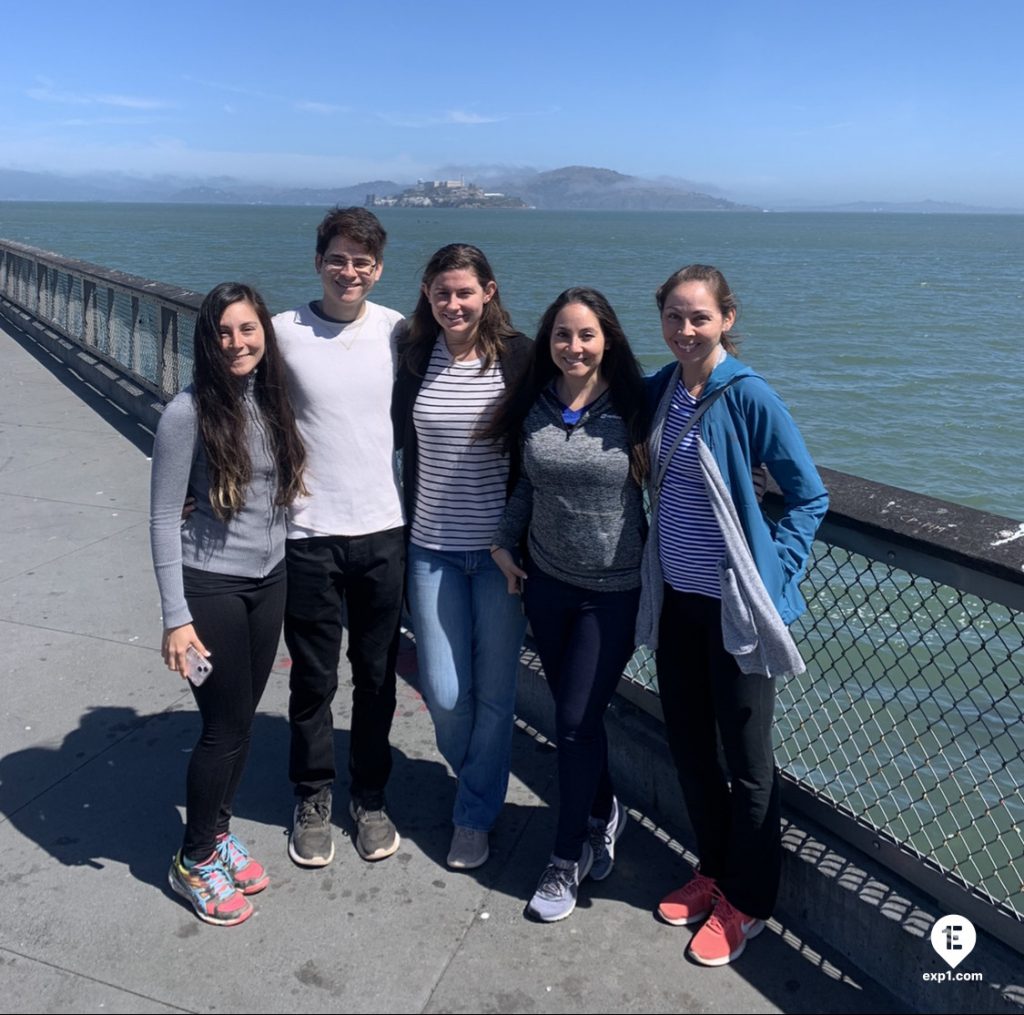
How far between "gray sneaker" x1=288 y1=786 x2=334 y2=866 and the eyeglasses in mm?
1666

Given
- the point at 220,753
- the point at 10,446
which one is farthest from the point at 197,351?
the point at 10,446

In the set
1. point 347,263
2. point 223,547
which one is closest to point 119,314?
point 347,263

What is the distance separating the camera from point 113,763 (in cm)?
384

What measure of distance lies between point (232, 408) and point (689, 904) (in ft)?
6.36

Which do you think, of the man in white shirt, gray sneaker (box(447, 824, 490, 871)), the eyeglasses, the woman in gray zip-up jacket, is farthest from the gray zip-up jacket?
gray sneaker (box(447, 824, 490, 871))

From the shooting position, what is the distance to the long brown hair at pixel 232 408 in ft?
9.41

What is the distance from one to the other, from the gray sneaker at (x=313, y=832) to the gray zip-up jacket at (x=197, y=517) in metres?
0.85

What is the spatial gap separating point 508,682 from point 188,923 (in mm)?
1170

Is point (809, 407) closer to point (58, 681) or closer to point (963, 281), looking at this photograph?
point (58, 681)

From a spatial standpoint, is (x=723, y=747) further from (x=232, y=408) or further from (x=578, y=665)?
(x=232, y=408)

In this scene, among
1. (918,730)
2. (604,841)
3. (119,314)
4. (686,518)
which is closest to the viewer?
(686,518)

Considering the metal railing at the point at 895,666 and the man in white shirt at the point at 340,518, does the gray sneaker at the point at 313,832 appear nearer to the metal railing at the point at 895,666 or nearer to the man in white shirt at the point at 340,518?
the man in white shirt at the point at 340,518

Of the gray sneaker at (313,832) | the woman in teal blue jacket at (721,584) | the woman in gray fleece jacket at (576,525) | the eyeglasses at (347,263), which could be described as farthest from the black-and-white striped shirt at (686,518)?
the gray sneaker at (313,832)

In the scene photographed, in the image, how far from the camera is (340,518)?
124 inches
